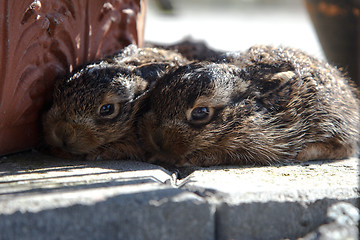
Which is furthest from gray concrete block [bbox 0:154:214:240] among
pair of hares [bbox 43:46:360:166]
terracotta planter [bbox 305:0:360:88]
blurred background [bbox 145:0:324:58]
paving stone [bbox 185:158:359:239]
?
blurred background [bbox 145:0:324:58]

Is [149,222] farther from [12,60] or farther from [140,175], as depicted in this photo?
[12,60]

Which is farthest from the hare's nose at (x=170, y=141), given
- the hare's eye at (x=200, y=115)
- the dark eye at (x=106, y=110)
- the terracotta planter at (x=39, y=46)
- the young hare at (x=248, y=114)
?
the terracotta planter at (x=39, y=46)

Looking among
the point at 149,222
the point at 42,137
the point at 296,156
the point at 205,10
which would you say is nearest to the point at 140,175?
the point at 149,222

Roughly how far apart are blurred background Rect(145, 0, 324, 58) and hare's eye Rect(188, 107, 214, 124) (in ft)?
13.5

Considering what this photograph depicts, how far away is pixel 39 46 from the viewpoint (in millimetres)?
3135

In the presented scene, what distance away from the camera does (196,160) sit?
3.36 m

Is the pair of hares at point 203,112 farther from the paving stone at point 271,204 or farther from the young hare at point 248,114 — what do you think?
the paving stone at point 271,204

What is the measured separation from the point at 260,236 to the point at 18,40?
1946 mm

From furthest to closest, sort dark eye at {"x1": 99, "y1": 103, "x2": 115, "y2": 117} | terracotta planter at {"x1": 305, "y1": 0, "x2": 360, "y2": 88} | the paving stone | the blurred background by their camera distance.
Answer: the blurred background, terracotta planter at {"x1": 305, "y1": 0, "x2": 360, "y2": 88}, dark eye at {"x1": 99, "y1": 103, "x2": 115, "y2": 117}, the paving stone

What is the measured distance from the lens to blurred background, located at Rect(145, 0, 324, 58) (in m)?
9.30

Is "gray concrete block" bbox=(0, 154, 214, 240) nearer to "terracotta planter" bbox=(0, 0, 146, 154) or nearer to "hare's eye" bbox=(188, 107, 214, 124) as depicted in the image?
"terracotta planter" bbox=(0, 0, 146, 154)

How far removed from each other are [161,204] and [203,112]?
3.91 feet

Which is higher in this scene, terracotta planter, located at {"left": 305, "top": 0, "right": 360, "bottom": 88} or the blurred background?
the blurred background

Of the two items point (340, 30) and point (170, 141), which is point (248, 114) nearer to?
point (170, 141)
